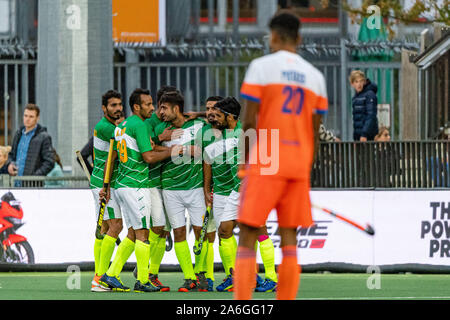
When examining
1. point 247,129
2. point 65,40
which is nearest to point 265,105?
point 247,129

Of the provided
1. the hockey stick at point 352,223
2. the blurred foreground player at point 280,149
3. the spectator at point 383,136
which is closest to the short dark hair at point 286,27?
the blurred foreground player at point 280,149

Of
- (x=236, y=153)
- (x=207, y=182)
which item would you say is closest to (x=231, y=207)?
(x=207, y=182)

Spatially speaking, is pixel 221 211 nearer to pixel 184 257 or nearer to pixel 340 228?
pixel 184 257

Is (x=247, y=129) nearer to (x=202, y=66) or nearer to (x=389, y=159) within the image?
(x=389, y=159)

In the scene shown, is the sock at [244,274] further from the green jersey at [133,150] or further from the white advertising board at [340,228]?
the white advertising board at [340,228]

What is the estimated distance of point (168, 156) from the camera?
40.2 ft

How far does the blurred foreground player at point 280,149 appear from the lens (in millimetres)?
7770

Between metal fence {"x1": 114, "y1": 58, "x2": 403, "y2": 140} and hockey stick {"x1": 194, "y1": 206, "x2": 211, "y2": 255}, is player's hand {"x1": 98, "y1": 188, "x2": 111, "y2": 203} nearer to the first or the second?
hockey stick {"x1": 194, "y1": 206, "x2": 211, "y2": 255}

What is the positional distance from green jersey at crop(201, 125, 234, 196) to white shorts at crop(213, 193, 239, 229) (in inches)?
2.3

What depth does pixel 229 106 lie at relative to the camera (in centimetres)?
1242

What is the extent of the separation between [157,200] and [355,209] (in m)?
3.72

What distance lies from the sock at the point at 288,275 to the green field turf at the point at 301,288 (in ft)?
11.5

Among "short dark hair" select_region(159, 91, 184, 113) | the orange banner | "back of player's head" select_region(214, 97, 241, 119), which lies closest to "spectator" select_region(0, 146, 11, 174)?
the orange banner

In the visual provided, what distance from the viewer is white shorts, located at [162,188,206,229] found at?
12523 mm
